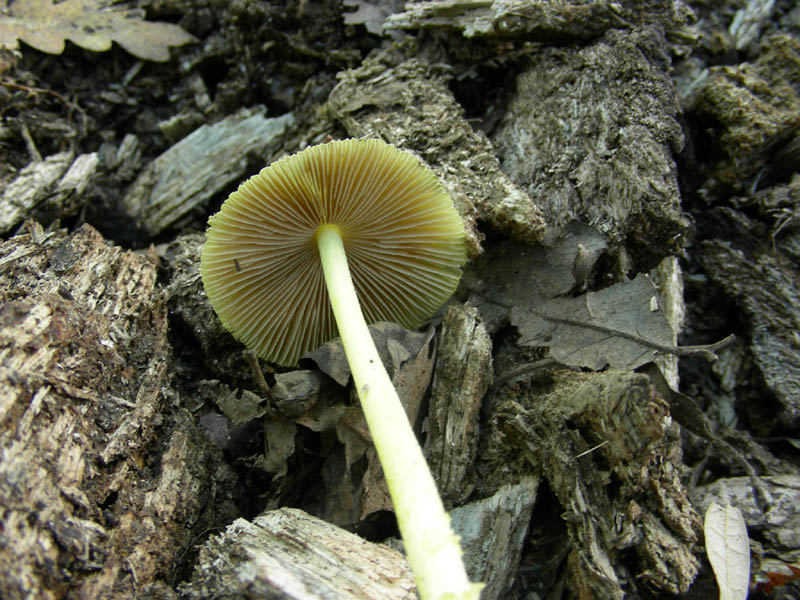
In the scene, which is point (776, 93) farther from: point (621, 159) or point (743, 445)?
point (743, 445)

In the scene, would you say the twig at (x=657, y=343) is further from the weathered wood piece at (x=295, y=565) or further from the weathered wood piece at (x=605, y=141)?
the weathered wood piece at (x=295, y=565)

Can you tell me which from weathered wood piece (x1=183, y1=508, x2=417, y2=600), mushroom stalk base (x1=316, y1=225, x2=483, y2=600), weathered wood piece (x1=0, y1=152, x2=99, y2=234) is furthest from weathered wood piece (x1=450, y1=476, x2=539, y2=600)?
weathered wood piece (x1=0, y1=152, x2=99, y2=234)

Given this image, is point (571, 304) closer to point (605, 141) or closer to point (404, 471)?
point (605, 141)

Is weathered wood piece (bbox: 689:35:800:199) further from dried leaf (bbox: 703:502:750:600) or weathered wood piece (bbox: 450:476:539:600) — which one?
weathered wood piece (bbox: 450:476:539:600)

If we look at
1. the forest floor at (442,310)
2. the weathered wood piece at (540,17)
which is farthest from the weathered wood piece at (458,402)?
the weathered wood piece at (540,17)

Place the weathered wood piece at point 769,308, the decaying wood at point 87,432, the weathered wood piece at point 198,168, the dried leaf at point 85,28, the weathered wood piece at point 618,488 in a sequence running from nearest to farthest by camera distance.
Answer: the decaying wood at point 87,432
the weathered wood piece at point 618,488
the weathered wood piece at point 769,308
the weathered wood piece at point 198,168
the dried leaf at point 85,28

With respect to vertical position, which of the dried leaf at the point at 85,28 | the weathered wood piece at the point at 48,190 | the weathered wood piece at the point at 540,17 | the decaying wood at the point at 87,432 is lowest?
the decaying wood at the point at 87,432

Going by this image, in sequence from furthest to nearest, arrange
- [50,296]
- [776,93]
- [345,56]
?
[345,56], [776,93], [50,296]

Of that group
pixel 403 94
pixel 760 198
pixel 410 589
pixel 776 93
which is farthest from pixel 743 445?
pixel 403 94
